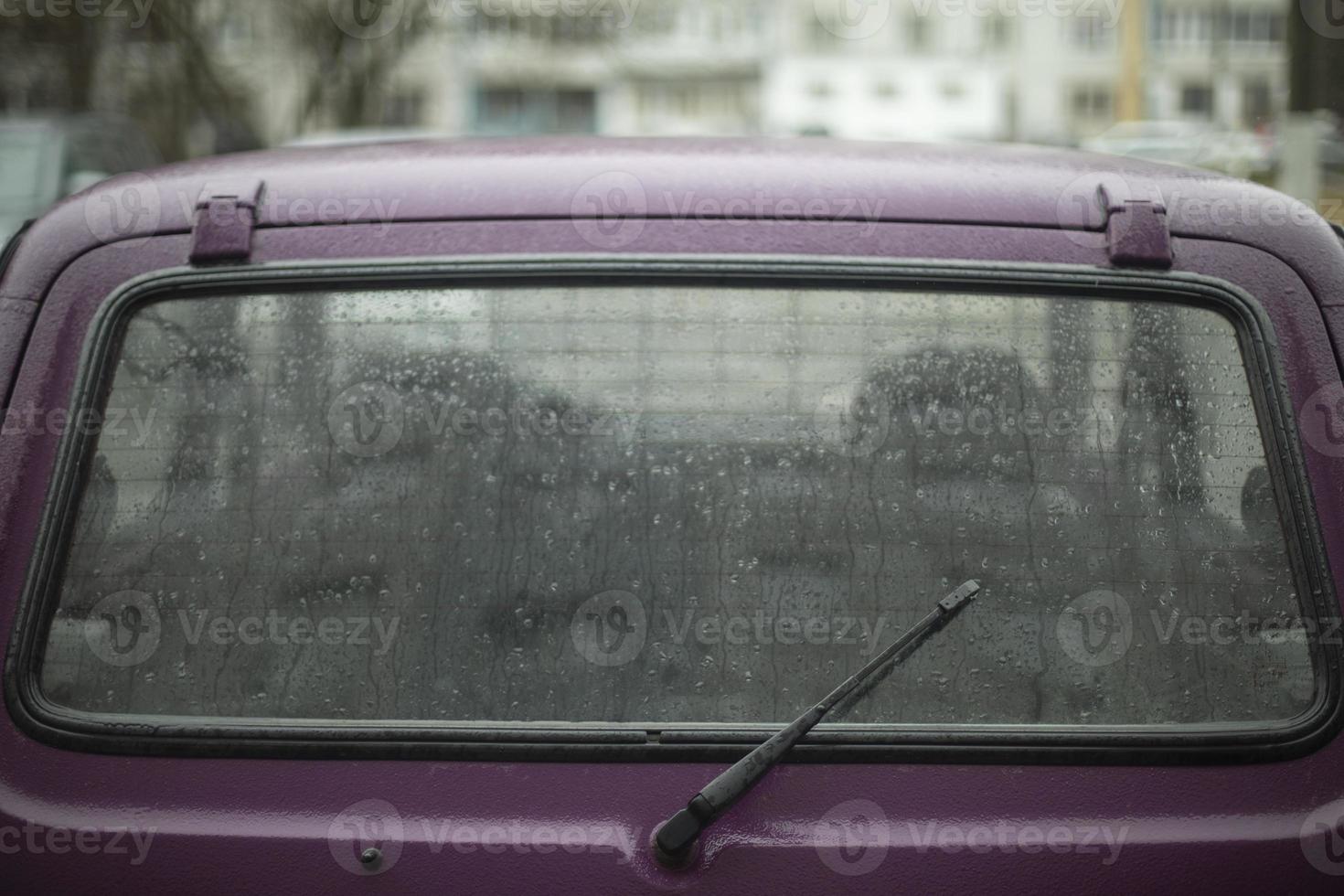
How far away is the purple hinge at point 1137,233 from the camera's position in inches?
62.8

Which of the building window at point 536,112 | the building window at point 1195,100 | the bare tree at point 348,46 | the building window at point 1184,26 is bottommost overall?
the bare tree at point 348,46

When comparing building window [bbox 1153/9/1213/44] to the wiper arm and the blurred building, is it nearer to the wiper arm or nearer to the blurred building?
the blurred building

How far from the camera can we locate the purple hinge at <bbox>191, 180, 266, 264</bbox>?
5.33ft

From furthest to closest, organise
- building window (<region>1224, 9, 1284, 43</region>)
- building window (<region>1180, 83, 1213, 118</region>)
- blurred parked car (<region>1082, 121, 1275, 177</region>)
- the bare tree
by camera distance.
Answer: building window (<region>1180, 83, 1213, 118</region>) → building window (<region>1224, 9, 1284, 43</region>) → the bare tree → blurred parked car (<region>1082, 121, 1275, 177</region>)

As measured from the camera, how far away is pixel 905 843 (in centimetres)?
140

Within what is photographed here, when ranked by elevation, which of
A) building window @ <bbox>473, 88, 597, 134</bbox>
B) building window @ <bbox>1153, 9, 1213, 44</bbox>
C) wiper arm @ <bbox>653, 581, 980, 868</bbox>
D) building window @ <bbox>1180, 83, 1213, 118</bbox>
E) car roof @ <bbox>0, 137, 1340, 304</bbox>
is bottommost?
wiper arm @ <bbox>653, 581, 980, 868</bbox>

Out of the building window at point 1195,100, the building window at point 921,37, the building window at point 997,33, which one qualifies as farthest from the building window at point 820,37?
the building window at point 1195,100

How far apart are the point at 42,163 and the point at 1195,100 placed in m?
65.1

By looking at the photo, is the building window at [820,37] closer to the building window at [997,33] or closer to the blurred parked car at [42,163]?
the building window at [997,33]

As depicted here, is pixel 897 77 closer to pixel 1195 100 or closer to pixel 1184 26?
pixel 1184 26

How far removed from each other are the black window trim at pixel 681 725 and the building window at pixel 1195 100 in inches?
2779

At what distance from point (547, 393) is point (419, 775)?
0.45 meters

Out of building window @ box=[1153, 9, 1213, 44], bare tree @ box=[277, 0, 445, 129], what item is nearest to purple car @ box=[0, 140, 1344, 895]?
bare tree @ box=[277, 0, 445, 129]

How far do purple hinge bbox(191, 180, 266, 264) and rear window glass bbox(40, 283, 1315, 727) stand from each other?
3.3 inches
